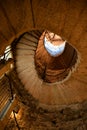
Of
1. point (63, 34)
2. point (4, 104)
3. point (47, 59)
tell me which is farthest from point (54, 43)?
point (63, 34)

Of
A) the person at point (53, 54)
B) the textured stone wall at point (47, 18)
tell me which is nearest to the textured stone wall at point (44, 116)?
the person at point (53, 54)

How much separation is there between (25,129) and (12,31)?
248 cm

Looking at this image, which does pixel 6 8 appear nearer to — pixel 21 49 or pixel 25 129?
pixel 21 49

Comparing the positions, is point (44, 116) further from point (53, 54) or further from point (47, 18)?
point (47, 18)

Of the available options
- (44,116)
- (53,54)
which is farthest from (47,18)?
(53,54)

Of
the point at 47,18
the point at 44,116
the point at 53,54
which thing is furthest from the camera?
the point at 53,54

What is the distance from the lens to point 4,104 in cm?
464

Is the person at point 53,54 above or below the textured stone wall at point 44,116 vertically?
above

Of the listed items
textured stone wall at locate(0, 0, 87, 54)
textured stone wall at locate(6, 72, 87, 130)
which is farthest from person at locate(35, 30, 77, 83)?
textured stone wall at locate(0, 0, 87, 54)

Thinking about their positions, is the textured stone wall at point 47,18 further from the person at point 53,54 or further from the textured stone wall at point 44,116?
the person at point 53,54

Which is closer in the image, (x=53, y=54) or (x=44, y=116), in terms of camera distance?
(x=44, y=116)

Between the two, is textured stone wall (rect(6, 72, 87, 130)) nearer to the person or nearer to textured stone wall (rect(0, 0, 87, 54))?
the person

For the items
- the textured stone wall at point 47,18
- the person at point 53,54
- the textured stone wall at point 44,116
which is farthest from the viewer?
the person at point 53,54

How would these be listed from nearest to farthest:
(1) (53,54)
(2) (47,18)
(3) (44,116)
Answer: (2) (47,18)
(3) (44,116)
(1) (53,54)
